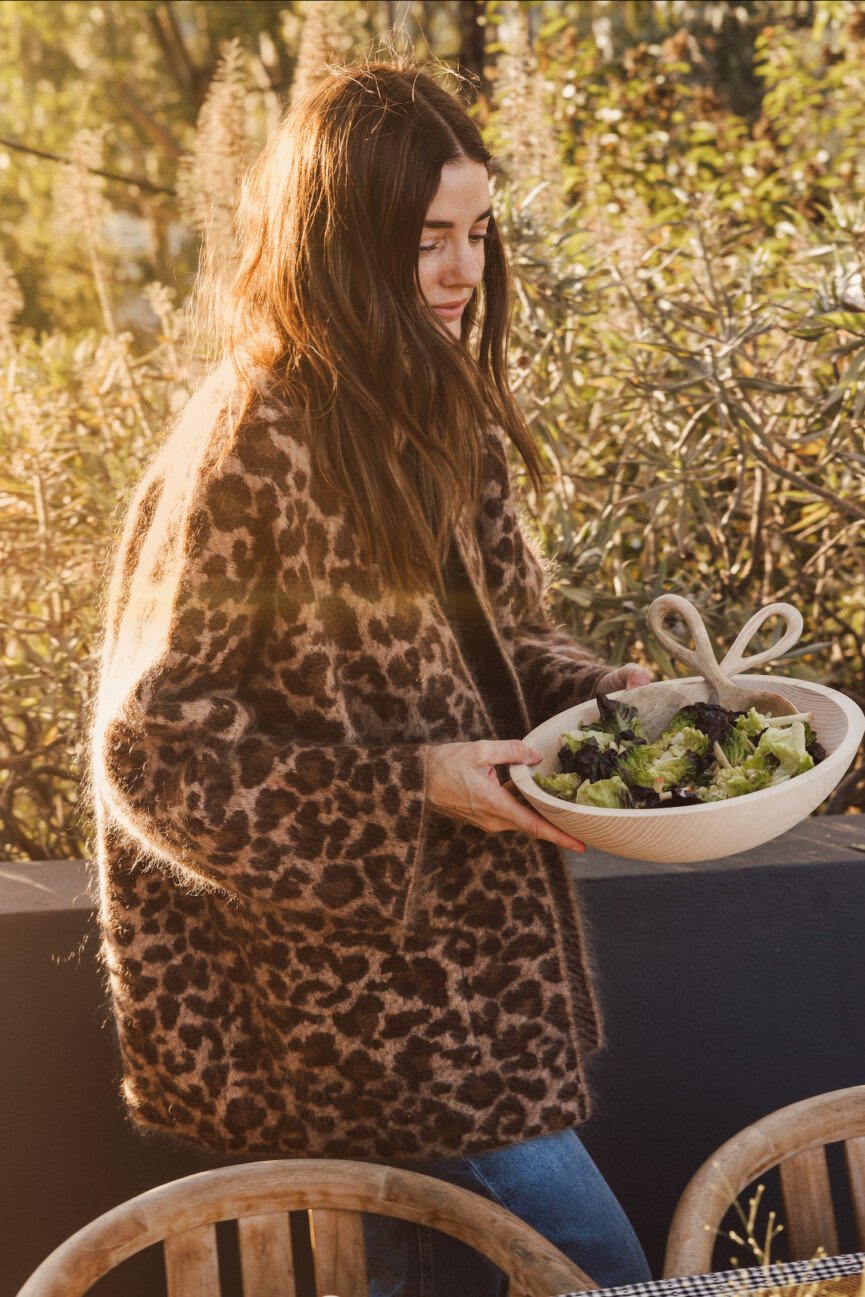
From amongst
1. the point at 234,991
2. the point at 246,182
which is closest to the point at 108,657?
the point at 234,991

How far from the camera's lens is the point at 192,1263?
1331 millimetres

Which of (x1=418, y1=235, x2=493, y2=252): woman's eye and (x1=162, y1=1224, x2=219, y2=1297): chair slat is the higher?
(x1=418, y1=235, x2=493, y2=252): woman's eye

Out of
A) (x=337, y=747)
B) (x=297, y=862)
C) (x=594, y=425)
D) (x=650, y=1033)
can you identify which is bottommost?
(x=650, y=1033)

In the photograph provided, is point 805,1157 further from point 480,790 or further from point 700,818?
point 480,790

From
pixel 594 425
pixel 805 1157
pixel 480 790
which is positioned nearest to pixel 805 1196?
pixel 805 1157

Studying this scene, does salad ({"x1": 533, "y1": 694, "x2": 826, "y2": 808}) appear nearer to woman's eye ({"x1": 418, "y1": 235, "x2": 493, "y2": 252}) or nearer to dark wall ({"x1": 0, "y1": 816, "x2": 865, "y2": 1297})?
woman's eye ({"x1": 418, "y1": 235, "x2": 493, "y2": 252})

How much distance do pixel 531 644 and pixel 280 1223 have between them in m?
0.85

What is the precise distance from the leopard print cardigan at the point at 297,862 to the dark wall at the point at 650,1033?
61 cm

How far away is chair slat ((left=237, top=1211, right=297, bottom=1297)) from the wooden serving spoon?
710 mm

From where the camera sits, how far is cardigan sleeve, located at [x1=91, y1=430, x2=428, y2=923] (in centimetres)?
134

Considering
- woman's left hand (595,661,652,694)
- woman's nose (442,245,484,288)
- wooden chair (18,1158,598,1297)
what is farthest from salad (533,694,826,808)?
woman's nose (442,245,484,288)

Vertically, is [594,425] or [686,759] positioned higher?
[594,425]

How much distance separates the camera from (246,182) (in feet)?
5.32

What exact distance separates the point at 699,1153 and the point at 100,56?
13.6 m
